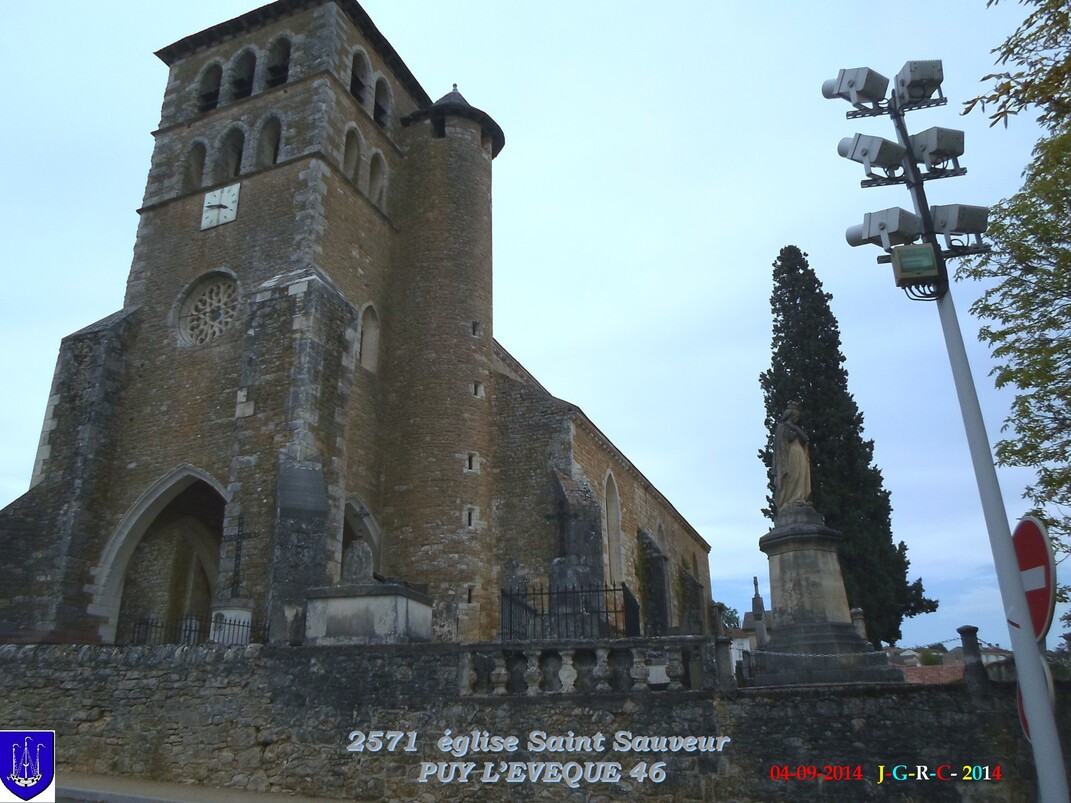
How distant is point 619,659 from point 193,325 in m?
13.6

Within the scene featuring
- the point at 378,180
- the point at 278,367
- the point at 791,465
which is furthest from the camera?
the point at 378,180

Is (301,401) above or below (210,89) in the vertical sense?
below

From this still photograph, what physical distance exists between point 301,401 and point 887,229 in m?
10.9

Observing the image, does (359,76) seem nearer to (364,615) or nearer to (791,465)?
(791,465)

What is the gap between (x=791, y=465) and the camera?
410 inches

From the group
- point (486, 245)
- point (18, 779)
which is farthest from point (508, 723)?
point (486, 245)

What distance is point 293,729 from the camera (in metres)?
8.33

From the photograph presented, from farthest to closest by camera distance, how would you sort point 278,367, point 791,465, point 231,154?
1. point 231,154
2. point 278,367
3. point 791,465

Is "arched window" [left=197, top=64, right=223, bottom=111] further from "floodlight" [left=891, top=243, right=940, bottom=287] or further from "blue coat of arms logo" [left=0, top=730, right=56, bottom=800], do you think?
"floodlight" [left=891, top=243, right=940, bottom=287]

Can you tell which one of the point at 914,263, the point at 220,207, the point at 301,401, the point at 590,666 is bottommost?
the point at 590,666

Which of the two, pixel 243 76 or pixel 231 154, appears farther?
pixel 243 76

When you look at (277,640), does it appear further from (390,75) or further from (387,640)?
(390,75)

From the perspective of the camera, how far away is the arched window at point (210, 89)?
20.9 meters

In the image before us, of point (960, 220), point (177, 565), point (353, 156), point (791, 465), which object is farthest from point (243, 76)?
point (960, 220)
